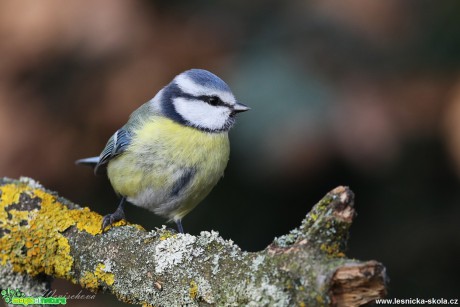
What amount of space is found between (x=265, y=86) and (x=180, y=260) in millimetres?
1255

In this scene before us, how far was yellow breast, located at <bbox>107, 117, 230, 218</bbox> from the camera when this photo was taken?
92.2 inches

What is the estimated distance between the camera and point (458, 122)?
2.78 metres

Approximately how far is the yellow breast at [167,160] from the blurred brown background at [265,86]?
0.37 m

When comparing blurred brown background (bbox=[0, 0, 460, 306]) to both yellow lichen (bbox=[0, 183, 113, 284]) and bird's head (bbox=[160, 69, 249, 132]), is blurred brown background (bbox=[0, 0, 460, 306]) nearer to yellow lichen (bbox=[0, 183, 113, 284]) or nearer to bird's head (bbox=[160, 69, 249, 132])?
bird's head (bbox=[160, 69, 249, 132])

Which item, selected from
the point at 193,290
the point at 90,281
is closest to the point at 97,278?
the point at 90,281

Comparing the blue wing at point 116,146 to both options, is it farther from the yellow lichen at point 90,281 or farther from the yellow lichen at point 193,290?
the yellow lichen at point 193,290

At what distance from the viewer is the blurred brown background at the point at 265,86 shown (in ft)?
9.09

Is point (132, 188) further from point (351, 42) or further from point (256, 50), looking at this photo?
point (351, 42)

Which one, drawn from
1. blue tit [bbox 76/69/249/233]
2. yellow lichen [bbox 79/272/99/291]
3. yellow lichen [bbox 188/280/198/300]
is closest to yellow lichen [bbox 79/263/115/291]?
yellow lichen [bbox 79/272/99/291]

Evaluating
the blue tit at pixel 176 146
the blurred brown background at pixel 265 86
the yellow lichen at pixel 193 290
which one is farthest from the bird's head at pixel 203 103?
the yellow lichen at pixel 193 290

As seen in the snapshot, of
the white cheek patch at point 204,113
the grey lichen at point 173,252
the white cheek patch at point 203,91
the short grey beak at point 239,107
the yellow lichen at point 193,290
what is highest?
the white cheek patch at point 203,91

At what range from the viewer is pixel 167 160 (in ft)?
7.66

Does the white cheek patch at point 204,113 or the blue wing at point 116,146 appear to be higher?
the white cheek patch at point 204,113

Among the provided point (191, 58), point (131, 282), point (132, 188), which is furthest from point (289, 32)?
point (131, 282)
